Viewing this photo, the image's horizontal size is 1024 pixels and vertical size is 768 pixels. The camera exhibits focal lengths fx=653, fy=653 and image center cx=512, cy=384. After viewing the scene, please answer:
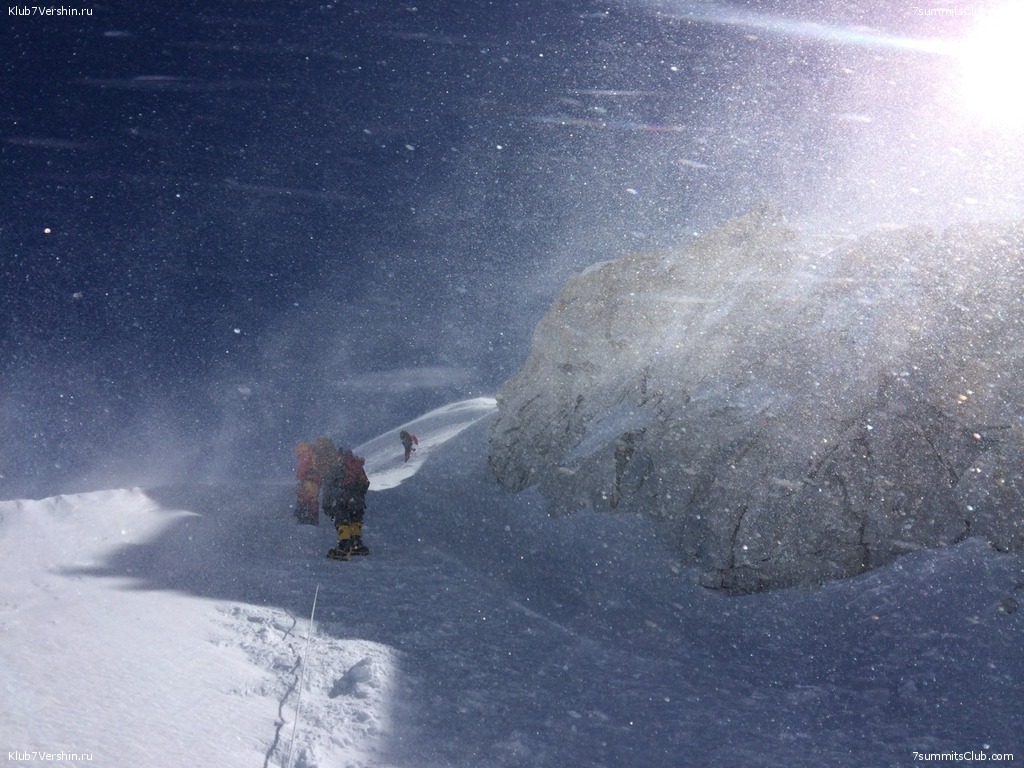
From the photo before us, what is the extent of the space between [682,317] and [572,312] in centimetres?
505

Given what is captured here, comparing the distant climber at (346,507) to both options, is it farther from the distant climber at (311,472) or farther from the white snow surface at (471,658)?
the distant climber at (311,472)

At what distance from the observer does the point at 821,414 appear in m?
9.25

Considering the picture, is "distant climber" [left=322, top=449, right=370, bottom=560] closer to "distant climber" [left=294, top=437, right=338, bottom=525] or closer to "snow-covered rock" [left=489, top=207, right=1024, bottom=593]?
"distant climber" [left=294, top=437, right=338, bottom=525]

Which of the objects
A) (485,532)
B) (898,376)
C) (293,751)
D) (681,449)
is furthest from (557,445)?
(293,751)

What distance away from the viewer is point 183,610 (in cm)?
607

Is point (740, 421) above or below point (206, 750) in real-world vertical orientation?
below

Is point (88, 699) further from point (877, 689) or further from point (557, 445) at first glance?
point (557, 445)

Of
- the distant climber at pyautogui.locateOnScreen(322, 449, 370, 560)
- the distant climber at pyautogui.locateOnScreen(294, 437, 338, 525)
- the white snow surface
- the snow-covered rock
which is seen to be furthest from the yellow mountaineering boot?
the snow-covered rock

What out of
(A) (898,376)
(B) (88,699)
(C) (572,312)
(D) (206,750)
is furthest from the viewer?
(C) (572,312)

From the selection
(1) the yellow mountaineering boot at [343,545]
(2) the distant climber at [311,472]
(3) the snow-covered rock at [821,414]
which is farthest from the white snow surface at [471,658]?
(2) the distant climber at [311,472]

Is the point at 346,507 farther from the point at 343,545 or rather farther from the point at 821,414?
the point at 821,414

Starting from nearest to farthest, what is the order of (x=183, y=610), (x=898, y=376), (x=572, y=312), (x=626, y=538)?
(x=183, y=610)
(x=898, y=376)
(x=626, y=538)
(x=572, y=312)

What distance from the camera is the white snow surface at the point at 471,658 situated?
4.04 m

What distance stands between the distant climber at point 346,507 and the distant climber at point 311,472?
118 centimetres
